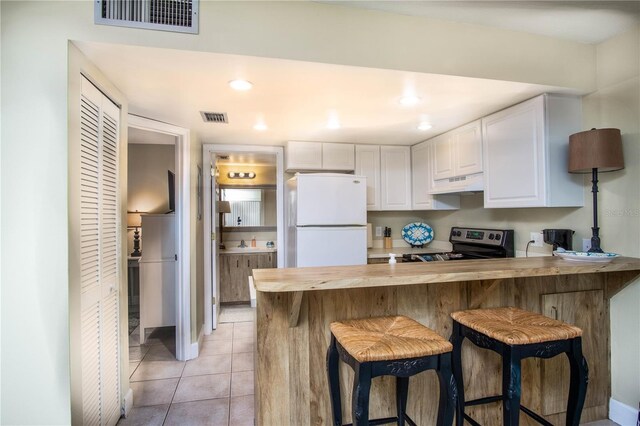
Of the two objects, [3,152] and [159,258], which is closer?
[3,152]

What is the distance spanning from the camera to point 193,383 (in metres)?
2.46

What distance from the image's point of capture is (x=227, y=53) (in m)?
1.50

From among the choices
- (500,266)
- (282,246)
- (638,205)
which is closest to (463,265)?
(500,266)

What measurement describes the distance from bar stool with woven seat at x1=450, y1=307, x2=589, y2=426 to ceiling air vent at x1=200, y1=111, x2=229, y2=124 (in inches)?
81.4

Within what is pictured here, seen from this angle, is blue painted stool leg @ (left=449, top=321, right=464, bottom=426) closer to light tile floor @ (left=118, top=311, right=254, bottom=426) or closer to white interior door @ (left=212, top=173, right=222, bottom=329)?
light tile floor @ (left=118, top=311, right=254, bottom=426)

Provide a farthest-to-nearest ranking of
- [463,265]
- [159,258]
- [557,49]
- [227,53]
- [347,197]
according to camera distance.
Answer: [159,258] < [347,197] < [557,49] < [463,265] < [227,53]

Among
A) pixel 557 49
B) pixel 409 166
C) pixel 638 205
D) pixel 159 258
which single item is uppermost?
pixel 557 49

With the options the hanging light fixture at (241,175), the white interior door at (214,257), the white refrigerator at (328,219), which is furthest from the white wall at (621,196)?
the hanging light fixture at (241,175)

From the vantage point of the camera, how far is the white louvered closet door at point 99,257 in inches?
61.3

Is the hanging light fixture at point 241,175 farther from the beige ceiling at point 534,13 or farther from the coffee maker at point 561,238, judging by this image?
the coffee maker at point 561,238

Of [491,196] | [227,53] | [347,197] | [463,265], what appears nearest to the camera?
[227,53]

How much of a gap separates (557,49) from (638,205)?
3.33 feet

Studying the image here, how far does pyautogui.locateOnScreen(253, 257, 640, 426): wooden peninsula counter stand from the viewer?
1.45 m

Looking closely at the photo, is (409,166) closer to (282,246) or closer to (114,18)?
(282,246)
